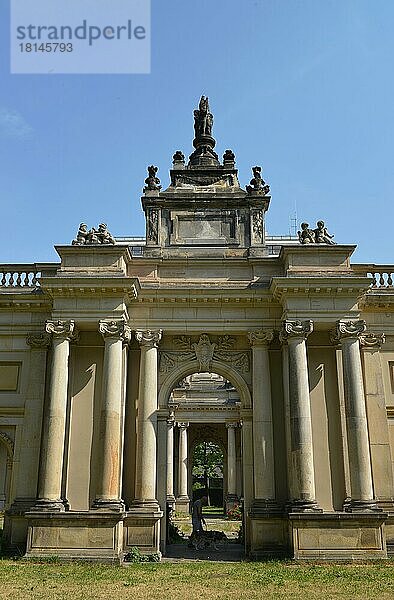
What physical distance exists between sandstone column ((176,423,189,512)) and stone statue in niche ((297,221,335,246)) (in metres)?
23.1

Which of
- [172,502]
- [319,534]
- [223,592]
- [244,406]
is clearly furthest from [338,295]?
[172,502]

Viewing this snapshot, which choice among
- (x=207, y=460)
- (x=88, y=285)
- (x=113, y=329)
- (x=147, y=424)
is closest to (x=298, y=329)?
(x=147, y=424)

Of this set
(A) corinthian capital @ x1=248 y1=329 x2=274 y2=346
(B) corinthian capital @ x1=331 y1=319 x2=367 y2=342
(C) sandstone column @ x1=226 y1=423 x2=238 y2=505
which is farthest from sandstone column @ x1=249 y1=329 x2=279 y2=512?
(C) sandstone column @ x1=226 y1=423 x2=238 y2=505

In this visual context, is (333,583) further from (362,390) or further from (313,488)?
(362,390)

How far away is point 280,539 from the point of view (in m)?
18.9

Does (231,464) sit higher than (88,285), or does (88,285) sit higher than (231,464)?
(88,285)

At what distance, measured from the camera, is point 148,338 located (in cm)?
2073

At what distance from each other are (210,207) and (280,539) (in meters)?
11.8

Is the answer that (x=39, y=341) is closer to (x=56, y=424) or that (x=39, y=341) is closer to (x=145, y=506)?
(x=56, y=424)

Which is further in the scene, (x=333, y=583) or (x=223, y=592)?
(x=333, y=583)

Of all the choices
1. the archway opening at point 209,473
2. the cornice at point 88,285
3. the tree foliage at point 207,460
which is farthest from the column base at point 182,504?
the cornice at point 88,285

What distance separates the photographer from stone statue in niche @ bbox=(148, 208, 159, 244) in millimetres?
22469

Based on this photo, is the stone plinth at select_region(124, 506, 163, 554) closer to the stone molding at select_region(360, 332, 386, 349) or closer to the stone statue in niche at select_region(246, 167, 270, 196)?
the stone molding at select_region(360, 332, 386, 349)

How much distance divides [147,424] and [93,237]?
661cm
